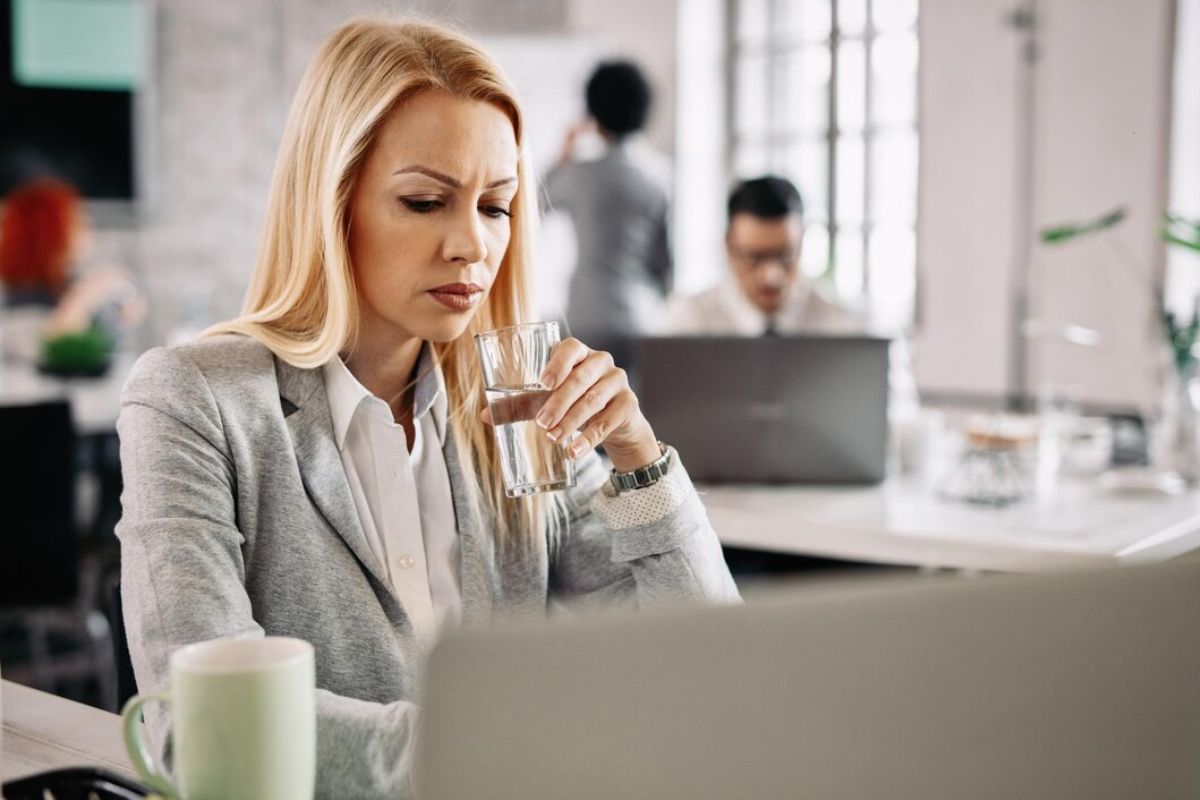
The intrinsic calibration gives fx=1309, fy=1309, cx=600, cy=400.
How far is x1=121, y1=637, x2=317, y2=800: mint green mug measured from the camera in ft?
2.06

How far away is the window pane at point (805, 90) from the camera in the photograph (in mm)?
4883

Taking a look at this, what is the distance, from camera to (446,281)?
1.07m

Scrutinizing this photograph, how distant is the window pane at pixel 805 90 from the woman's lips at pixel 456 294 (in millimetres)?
3991

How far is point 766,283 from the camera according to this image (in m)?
2.99

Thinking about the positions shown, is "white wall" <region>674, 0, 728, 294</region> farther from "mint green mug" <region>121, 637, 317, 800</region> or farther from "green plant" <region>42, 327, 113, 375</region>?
"mint green mug" <region>121, 637, 317, 800</region>

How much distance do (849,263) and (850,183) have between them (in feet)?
0.96

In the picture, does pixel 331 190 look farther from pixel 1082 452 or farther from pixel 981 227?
pixel 981 227

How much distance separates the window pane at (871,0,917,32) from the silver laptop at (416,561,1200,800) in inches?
149

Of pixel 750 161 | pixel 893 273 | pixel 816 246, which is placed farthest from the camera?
pixel 750 161

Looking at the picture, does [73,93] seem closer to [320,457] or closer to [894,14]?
[894,14]

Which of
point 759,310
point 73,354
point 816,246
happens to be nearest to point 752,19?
point 816,246

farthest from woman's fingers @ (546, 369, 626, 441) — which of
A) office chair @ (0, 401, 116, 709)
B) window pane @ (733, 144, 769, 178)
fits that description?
window pane @ (733, 144, 769, 178)

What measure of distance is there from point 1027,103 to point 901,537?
8.97 ft

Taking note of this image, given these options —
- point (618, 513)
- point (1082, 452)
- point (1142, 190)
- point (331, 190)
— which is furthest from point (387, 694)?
point (1142, 190)
